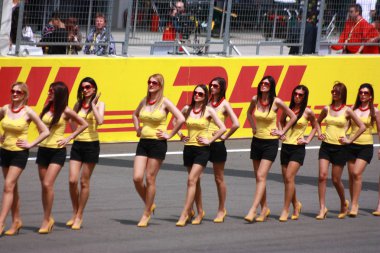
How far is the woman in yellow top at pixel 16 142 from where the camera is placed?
1262 cm

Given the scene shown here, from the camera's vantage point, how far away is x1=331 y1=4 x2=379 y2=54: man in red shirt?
72.1 ft

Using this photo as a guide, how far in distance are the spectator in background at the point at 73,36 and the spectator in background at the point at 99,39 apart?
0.20 m

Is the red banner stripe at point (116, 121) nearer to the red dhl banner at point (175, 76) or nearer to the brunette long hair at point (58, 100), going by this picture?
the red dhl banner at point (175, 76)

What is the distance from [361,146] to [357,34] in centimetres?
783

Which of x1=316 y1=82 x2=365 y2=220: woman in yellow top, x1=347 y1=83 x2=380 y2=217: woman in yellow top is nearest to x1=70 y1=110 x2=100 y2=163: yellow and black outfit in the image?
x1=316 y1=82 x2=365 y2=220: woman in yellow top

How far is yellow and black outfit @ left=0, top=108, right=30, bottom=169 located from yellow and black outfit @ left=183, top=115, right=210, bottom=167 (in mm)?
2286

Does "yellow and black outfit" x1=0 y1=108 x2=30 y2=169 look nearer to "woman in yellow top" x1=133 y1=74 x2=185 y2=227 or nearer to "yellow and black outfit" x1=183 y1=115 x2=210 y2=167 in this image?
"woman in yellow top" x1=133 y1=74 x2=185 y2=227

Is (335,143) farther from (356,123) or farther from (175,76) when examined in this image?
(175,76)

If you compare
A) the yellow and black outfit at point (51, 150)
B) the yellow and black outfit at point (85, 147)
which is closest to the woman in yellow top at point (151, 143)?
the yellow and black outfit at point (85, 147)

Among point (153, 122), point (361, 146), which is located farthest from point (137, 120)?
point (361, 146)

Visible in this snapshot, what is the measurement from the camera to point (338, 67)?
21.7m

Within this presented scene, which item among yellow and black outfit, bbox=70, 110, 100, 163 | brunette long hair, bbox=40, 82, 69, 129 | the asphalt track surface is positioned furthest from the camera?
yellow and black outfit, bbox=70, 110, 100, 163

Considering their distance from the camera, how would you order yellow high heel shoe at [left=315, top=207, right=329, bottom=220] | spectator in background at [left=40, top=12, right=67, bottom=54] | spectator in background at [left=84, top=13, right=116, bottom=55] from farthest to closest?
1. spectator in background at [left=84, top=13, right=116, bottom=55]
2. spectator in background at [left=40, top=12, right=67, bottom=54]
3. yellow high heel shoe at [left=315, top=207, right=329, bottom=220]

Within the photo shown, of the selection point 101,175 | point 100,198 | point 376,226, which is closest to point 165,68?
point 101,175
